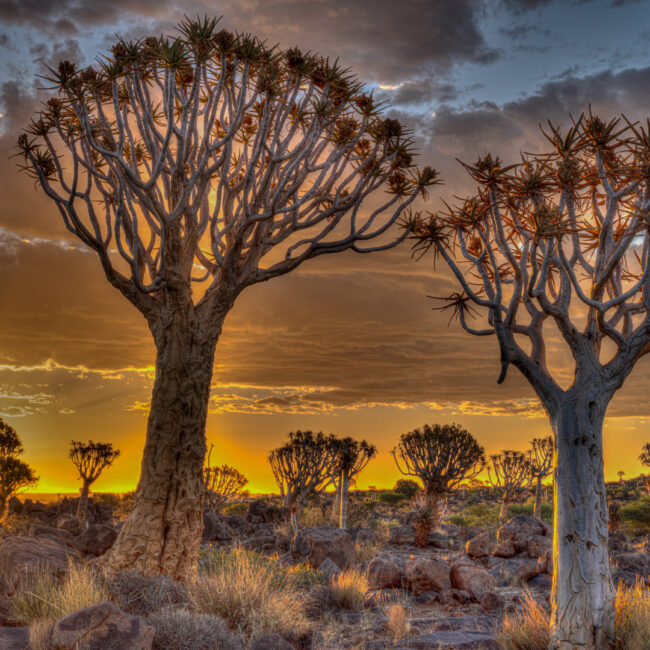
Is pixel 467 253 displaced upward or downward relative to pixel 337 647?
upward

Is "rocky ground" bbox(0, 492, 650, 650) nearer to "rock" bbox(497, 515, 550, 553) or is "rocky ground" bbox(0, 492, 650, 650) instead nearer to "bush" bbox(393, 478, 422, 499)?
"rock" bbox(497, 515, 550, 553)

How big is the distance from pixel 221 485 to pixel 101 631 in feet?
82.0

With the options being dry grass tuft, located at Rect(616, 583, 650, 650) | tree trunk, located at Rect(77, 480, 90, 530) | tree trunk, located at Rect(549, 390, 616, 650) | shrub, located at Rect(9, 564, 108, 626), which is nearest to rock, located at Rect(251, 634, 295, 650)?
shrub, located at Rect(9, 564, 108, 626)

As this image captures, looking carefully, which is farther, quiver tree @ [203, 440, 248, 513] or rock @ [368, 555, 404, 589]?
quiver tree @ [203, 440, 248, 513]

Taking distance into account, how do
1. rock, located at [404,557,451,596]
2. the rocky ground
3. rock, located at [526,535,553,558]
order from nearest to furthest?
the rocky ground
rock, located at [404,557,451,596]
rock, located at [526,535,553,558]

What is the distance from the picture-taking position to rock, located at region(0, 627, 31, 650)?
19.4 feet

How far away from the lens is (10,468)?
2839 cm

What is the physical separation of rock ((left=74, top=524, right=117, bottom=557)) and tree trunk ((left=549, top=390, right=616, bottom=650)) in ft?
30.7

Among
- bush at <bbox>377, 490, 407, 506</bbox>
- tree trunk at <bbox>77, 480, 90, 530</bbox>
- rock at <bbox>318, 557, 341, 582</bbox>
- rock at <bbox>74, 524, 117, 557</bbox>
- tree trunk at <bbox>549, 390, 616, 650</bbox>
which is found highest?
tree trunk at <bbox>549, 390, 616, 650</bbox>

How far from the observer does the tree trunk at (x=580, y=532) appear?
6.66 m

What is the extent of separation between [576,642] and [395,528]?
1615cm

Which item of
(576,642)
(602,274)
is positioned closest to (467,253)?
(602,274)

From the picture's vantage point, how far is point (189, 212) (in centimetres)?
1036

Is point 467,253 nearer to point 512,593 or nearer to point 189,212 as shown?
point 189,212
